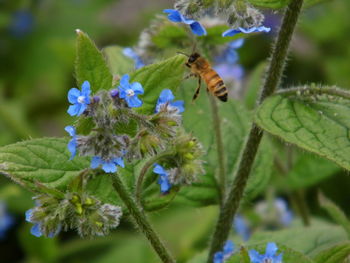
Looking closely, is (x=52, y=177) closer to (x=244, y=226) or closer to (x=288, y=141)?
(x=288, y=141)

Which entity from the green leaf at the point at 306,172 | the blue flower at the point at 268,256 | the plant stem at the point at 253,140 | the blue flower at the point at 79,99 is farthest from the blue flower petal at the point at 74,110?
the green leaf at the point at 306,172

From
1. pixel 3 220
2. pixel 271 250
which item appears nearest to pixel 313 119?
pixel 271 250

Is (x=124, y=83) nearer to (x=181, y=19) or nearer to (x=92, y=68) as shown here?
(x=92, y=68)

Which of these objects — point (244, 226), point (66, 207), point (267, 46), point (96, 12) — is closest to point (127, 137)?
point (66, 207)

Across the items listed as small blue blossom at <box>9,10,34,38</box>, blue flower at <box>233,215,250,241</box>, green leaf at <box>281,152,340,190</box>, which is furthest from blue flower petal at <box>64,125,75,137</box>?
small blue blossom at <box>9,10,34,38</box>

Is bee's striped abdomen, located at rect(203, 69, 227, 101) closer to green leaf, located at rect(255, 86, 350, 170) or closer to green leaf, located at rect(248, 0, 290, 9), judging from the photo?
green leaf, located at rect(255, 86, 350, 170)

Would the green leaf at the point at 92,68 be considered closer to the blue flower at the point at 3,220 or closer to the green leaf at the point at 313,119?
the green leaf at the point at 313,119
